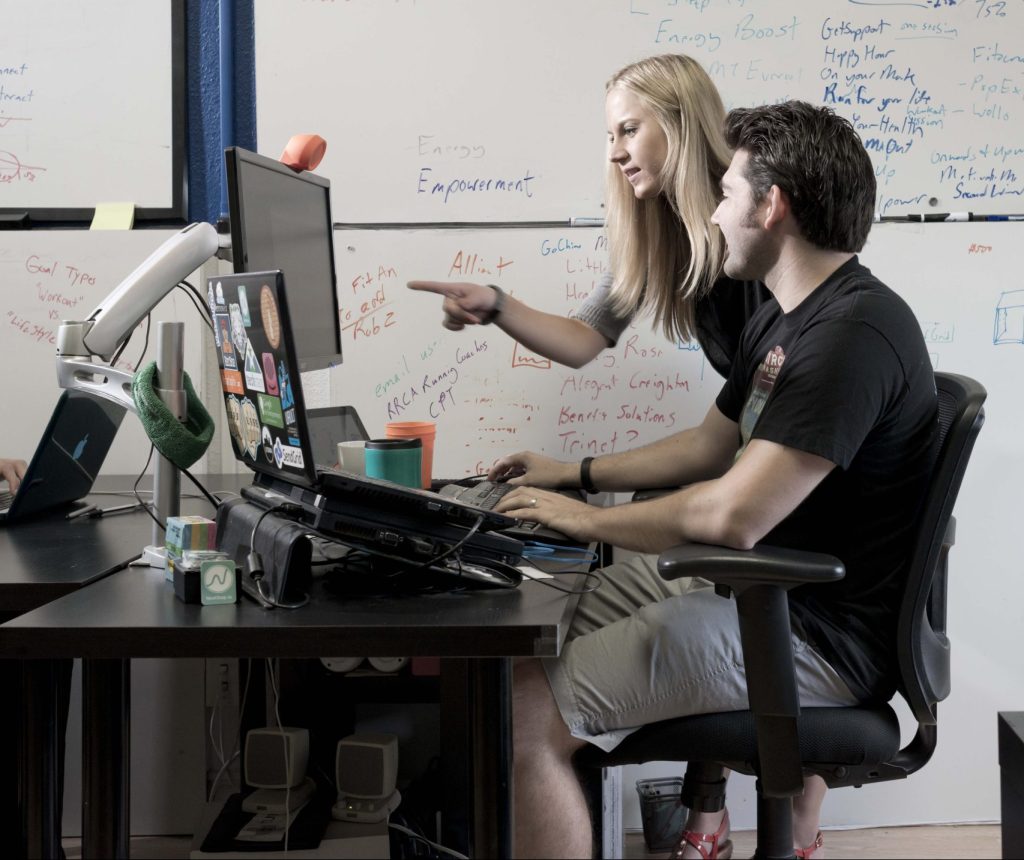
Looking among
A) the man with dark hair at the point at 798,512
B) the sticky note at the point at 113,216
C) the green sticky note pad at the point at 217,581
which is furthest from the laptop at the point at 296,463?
the sticky note at the point at 113,216

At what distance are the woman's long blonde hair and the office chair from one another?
2.17ft

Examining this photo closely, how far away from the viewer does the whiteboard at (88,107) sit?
7.68ft

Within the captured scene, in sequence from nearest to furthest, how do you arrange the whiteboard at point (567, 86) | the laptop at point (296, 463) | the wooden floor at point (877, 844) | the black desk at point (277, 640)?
the black desk at point (277, 640) → the laptop at point (296, 463) → the wooden floor at point (877, 844) → the whiteboard at point (567, 86)

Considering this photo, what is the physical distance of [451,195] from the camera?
2336 mm

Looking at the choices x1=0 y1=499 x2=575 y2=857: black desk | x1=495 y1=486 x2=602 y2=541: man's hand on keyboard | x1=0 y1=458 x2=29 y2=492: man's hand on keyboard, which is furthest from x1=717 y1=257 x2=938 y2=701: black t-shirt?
x1=0 y1=458 x2=29 y2=492: man's hand on keyboard

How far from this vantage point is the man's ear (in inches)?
56.8

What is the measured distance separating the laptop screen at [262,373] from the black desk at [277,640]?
158 millimetres

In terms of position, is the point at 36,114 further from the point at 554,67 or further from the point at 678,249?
the point at 678,249

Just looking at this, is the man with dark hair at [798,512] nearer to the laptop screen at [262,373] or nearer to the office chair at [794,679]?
the office chair at [794,679]

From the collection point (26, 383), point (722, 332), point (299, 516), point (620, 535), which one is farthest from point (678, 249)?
point (26, 383)

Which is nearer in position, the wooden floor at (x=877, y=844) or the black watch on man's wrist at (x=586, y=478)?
the black watch on man's wrist at (x=586, y=478)

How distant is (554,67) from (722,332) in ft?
2.48

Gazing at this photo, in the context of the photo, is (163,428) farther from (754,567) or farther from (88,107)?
(88,107)

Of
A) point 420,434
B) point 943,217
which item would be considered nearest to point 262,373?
point 420,434
